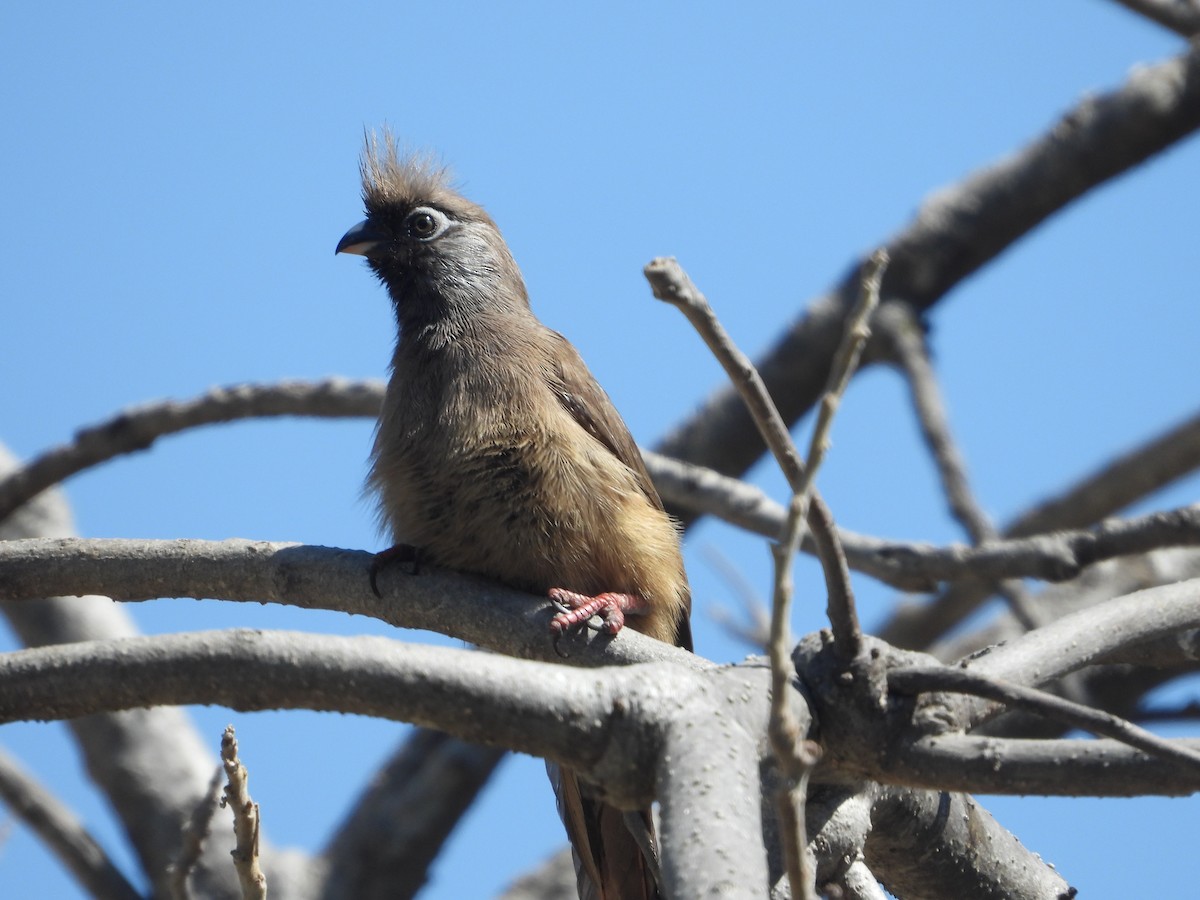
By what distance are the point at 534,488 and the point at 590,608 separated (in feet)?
2.50

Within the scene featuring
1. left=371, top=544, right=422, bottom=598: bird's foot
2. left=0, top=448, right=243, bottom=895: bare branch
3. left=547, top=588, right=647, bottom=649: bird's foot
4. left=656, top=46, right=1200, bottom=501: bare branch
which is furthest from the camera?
left=0, top=448, right=243, bottom=895: bare branch

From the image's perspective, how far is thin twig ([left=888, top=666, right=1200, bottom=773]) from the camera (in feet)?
8.04

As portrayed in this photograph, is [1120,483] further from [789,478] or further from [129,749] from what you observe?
[789,478]

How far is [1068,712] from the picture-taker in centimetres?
247

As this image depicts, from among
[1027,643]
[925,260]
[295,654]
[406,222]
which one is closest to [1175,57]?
[925,260]

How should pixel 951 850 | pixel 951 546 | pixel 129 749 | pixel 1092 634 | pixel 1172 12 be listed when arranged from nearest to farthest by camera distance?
pixel 1092 634
pixel 951 850
pixel 951 546
pixel 1172 12
pixel 129 749

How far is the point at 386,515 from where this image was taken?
4840 mm

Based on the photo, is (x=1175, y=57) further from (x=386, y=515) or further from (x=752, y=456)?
(x=386, y=515)

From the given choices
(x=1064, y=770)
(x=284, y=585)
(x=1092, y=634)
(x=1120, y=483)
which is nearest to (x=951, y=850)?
(x=1092, y=634)

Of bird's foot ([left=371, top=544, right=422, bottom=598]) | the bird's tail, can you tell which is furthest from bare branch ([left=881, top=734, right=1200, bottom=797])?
the bird's tail

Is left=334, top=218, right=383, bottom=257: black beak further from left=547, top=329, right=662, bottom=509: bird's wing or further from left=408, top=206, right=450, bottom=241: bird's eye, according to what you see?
left=547, top=329, right=662, bottom=509: bird's wing

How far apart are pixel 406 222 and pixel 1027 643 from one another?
3742 millimetres

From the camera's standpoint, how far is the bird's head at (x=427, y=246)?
5.62 meters

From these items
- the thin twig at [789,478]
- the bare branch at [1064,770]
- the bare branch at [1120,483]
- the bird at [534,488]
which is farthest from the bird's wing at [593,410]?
the bare branch at [1120,483]
